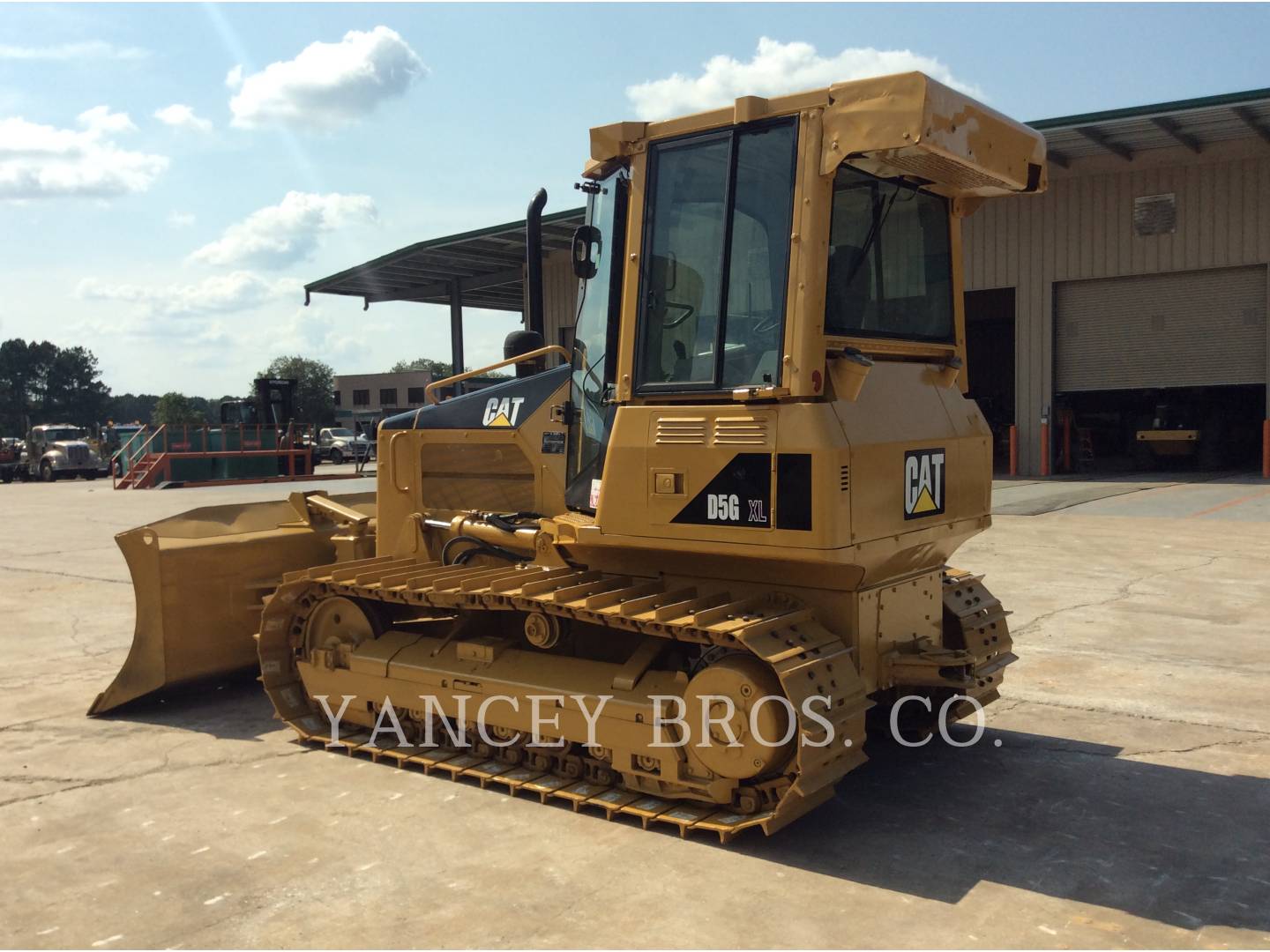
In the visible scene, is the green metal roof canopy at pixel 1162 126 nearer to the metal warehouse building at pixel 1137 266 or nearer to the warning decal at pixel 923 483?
the metal warehouse building at pixel 1137 266

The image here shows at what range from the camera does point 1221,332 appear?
2156 centimetres

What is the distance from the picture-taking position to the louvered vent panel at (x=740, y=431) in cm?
453

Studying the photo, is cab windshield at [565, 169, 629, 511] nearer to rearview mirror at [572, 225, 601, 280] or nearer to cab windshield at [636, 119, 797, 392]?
rearview mirror at [572, 225, 601, 280]

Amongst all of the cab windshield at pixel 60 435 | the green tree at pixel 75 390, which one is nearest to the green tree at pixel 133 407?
the green tree at pixel 75 390

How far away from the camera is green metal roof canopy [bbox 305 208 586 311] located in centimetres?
2500

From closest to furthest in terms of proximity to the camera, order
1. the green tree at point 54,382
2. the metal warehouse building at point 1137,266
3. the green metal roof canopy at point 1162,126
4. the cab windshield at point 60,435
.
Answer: the green metal roof canopy at point 1162,126, the metal warehouse building at point 1137,266, the cab windshield at point 60,435, the green tree at point 54,382

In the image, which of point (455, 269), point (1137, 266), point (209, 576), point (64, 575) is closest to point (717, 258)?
point (209, 576)

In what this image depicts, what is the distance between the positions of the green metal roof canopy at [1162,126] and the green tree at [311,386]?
64.9 metres

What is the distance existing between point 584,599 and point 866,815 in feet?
5.22

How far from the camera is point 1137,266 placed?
874 inches

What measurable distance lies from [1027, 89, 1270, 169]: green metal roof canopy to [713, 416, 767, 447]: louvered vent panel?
58.1ft

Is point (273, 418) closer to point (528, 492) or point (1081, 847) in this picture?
point (528, 492)

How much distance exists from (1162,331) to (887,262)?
19646mm

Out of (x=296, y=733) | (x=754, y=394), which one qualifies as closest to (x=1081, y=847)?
(x=754, y=394)
